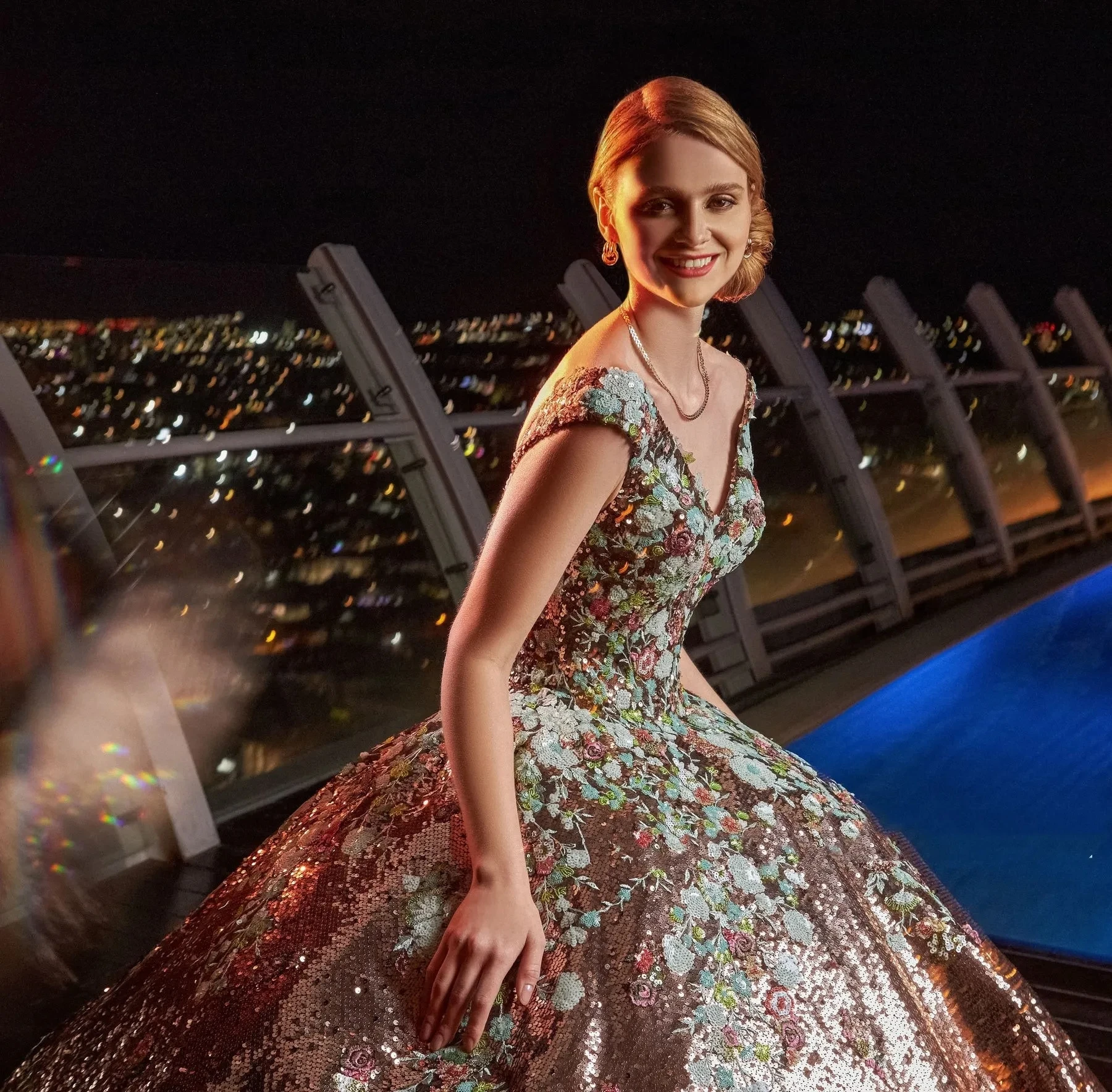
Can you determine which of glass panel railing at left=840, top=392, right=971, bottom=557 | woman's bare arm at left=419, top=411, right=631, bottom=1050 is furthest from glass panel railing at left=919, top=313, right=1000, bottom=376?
woman's bare arm at left=419, top=411, right=631, bottom=1050

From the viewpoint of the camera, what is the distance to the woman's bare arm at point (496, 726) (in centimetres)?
92

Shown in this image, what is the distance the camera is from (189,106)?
456cm

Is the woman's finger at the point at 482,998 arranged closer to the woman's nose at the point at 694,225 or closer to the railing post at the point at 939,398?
the woman's nose at the point at 694,225

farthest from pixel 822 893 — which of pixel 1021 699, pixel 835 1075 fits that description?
pixel 1021 699

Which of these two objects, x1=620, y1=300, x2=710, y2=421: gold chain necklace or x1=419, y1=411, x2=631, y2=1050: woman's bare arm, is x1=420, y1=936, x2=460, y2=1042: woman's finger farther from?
x1=620, y1=300, x2=710, y2=421: gold chain necklace

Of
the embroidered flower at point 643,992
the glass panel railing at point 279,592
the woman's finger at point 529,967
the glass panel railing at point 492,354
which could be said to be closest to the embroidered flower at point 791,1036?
the embroidered flower at point 643,992

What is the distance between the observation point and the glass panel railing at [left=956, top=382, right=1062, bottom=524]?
22.7ft

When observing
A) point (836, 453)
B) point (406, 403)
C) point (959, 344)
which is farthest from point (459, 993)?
point (959, 344)

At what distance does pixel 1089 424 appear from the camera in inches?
302

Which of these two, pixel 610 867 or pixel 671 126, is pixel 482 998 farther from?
pixel 671 126

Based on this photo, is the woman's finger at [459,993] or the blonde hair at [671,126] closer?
the woman's finger at [459,993]

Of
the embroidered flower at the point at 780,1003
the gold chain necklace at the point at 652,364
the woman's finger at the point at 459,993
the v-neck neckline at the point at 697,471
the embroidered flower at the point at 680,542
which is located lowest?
the embroidered flower at the point at 780,1003

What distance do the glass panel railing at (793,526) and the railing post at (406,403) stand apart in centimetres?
235

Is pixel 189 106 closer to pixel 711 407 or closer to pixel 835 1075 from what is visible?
pixel 711 407
